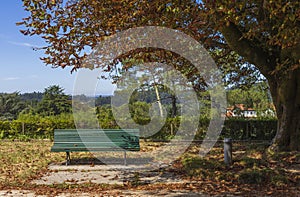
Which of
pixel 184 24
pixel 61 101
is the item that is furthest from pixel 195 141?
pixel 61 101

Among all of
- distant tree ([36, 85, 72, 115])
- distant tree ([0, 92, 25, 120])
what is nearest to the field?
distant tree ([36, 85, 72, 115])

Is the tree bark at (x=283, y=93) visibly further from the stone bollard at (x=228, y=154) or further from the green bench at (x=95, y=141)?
the green bench at (x=95, y=141)

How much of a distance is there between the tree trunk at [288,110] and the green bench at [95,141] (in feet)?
12.8

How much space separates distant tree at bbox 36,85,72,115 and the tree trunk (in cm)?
1334

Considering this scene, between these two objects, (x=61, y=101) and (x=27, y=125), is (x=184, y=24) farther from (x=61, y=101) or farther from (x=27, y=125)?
(x=61, y=101)

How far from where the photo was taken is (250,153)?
9.41 metres

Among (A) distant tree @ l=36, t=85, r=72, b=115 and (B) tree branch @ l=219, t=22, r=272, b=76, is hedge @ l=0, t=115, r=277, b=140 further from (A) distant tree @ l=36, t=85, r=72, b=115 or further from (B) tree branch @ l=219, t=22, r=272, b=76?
(B) tree branch @ l=219, t=22, r=272, b=76

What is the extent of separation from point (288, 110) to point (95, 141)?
16.9 feet

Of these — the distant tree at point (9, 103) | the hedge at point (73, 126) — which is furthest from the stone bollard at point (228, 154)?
the distant tree at point (9, 103)

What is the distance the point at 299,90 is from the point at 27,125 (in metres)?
11.3

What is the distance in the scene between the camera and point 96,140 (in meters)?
8.82

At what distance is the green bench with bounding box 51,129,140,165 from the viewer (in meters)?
8.38

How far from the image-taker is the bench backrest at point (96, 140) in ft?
27.5

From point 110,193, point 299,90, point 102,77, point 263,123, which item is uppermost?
point 102,77
